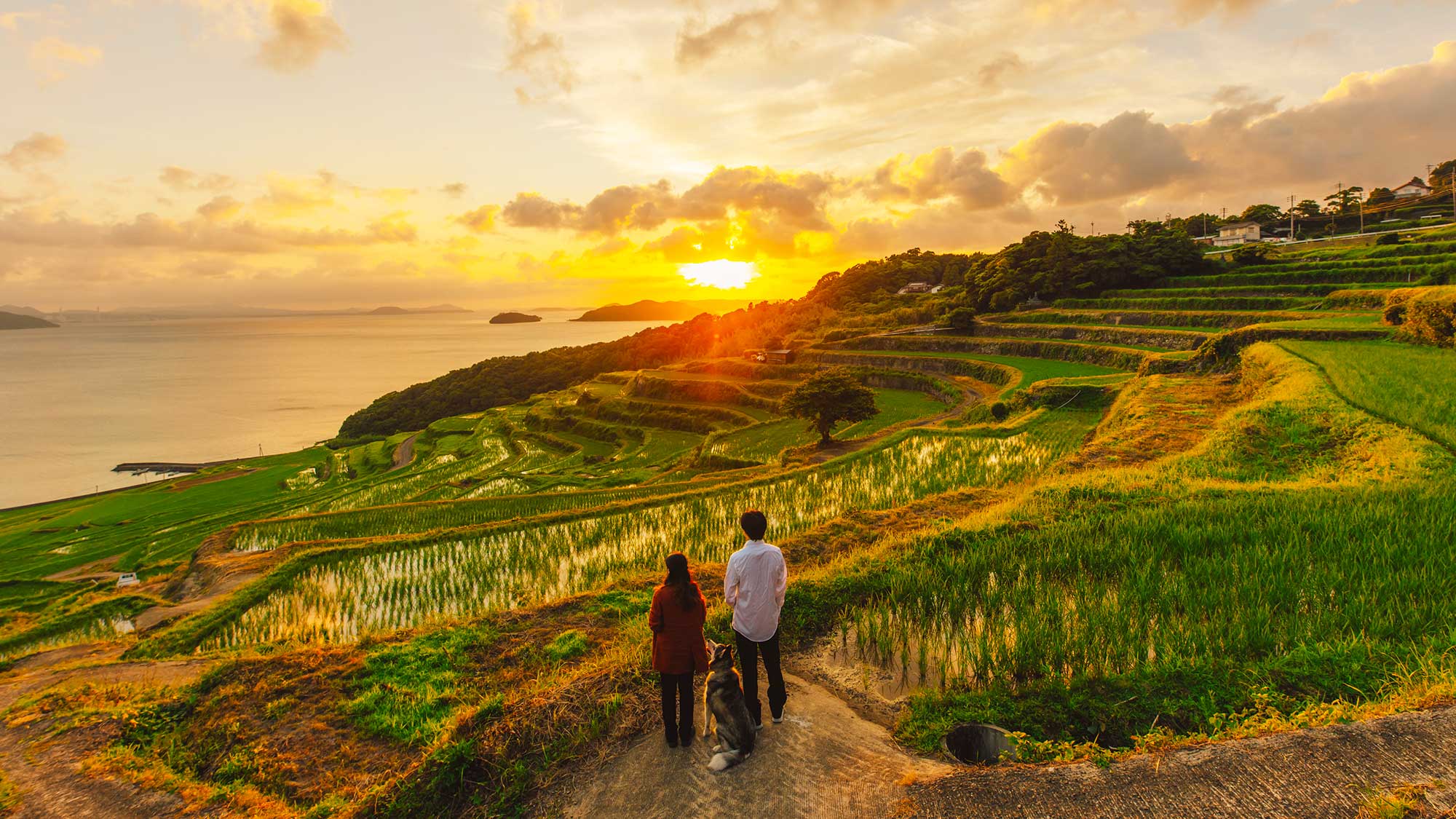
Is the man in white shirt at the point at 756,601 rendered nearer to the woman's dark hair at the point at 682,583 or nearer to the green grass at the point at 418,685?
the woman's dark hair at the point at 682,583

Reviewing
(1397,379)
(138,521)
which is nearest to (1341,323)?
(1397,379)

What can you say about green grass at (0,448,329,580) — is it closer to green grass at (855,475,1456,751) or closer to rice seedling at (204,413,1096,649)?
rice seedling at (204,413,1096,649)

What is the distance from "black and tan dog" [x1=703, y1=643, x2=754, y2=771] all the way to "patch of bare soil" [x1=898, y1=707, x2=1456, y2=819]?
4.14 ft

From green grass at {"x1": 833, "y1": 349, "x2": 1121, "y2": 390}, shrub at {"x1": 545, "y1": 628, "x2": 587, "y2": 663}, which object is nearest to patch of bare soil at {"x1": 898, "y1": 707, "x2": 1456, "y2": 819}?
shrub at {"x1": 545, "y1": 628, "x2": 587, "y2": 663}

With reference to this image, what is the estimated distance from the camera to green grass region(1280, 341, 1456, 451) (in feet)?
35.2

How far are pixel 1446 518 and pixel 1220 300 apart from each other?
115ft

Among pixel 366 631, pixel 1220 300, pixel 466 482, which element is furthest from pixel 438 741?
pixel 1220 300

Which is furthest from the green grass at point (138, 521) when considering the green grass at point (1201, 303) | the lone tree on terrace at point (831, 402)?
the green grass at point (1201, 303)

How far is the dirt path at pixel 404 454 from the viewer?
45688 millimetres

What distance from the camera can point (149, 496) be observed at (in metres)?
37.8

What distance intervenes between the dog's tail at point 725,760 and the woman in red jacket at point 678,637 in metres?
0.39

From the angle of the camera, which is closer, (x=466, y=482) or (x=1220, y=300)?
(x=466, y=482)

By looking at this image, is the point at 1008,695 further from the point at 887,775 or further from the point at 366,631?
the point at 366,631

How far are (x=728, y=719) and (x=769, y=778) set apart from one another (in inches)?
19.5
